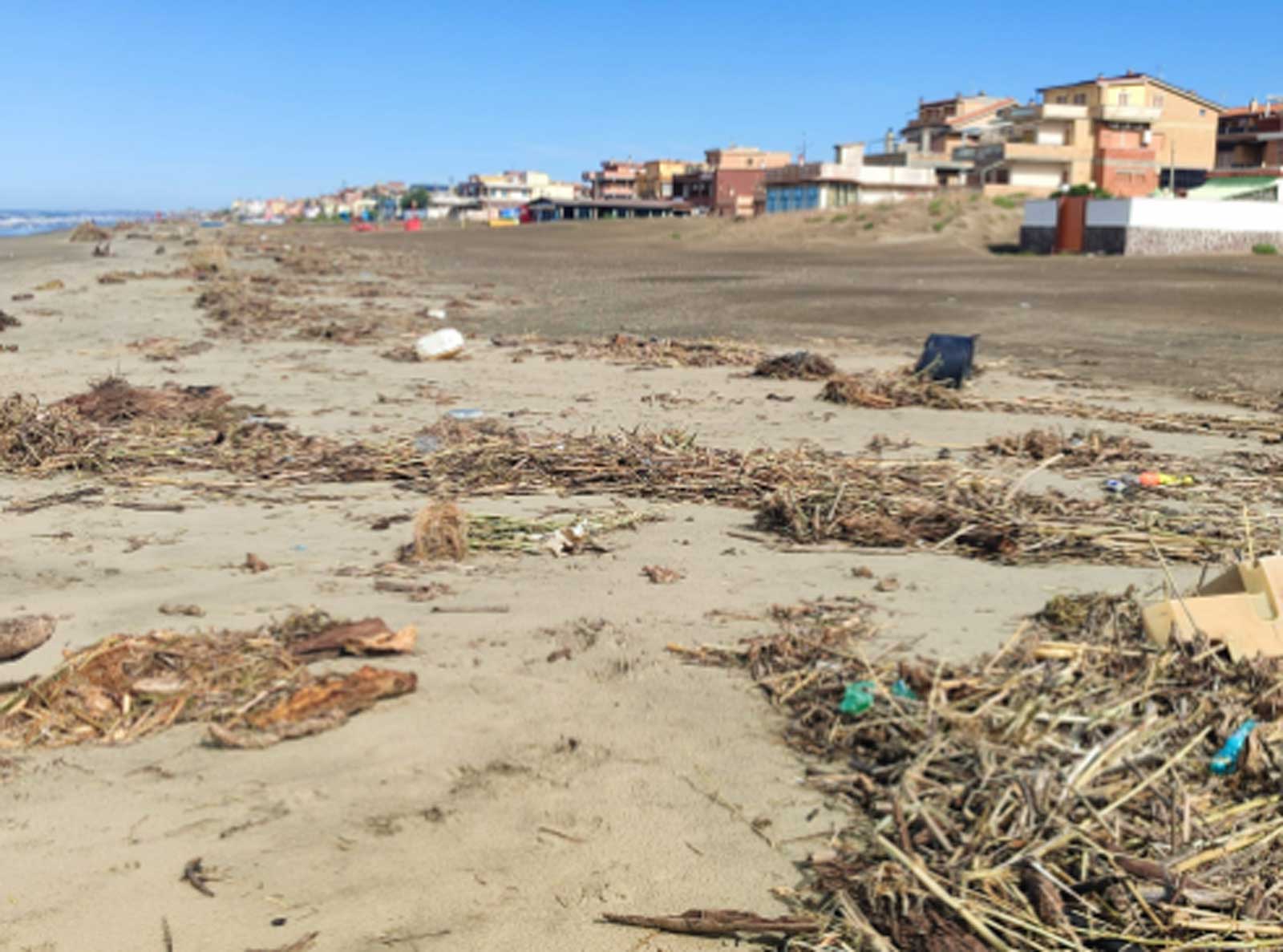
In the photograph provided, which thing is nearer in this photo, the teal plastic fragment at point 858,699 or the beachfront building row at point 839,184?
the teal plastic fragment at point 858,699

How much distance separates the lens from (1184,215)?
30.6 metres

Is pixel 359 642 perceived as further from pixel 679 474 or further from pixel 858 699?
pixel 679 474

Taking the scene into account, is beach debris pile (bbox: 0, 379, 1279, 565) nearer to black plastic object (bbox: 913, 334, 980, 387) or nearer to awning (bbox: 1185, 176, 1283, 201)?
black plastic object (bbox: 913, 334, 980, 387)

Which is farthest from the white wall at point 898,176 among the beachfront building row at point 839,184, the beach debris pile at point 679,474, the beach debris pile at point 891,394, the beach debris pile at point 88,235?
the beach debris pile at point 679,474

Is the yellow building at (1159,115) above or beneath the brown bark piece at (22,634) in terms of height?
above

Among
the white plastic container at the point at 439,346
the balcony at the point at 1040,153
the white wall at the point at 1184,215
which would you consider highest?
the balcony at the point at 1040,153

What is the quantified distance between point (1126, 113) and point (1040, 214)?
102 ft

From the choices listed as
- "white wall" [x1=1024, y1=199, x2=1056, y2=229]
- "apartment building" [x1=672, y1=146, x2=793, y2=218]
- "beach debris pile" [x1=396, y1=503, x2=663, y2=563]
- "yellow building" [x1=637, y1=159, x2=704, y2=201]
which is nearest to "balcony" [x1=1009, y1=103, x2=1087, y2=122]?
"apartment building" [x1=672, y1=146, x2=793, y2=218]

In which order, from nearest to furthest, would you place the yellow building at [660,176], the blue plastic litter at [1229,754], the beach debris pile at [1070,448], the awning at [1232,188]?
the blue plastic litter at [1229,754]
the beach debris pile at [1070,448]
the awning at [1232,188]
the yellow building at [660,176]

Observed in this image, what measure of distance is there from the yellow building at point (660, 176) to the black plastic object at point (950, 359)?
9188 cm

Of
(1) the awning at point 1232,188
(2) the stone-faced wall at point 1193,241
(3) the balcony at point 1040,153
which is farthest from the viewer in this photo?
(3) the balcony at point 1040,153

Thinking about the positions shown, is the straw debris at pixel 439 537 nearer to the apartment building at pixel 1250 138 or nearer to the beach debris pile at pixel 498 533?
the beach debris pile at pixel 498 533

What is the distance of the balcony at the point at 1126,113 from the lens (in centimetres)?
5812

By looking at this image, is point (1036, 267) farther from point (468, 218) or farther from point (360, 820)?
point (468, 218)
